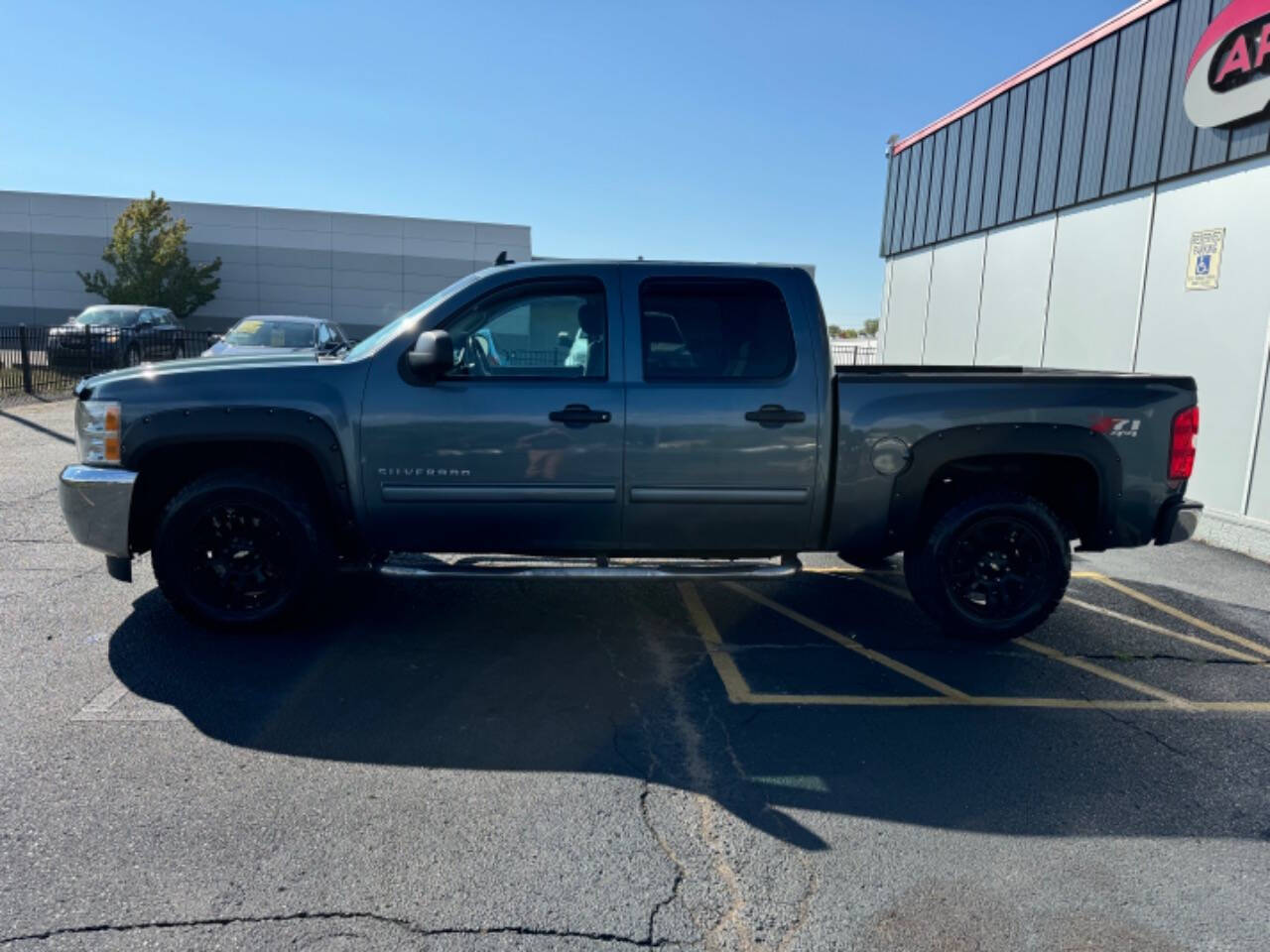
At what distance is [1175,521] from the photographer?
16.8ft

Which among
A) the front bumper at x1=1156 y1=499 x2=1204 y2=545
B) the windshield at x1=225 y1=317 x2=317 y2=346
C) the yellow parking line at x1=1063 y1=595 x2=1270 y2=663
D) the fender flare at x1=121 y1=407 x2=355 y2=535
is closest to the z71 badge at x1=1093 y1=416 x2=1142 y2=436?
the front bumper at x1=1156 y1=499 x2=1204 y2=545

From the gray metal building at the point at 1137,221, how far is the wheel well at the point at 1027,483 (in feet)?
14.3

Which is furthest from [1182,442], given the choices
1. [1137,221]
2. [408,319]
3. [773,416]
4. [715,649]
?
[1137,221]

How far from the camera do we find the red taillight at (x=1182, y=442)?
5043 millimetres

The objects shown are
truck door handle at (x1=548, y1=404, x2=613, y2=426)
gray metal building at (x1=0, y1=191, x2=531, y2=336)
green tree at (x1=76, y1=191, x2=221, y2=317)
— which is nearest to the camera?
truck door handle at (x1=548, y1=404, x2=613, y2=426)

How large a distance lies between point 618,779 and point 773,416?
218 centimetres

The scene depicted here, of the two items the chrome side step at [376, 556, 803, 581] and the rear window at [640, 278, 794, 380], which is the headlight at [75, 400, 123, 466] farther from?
the rear window at [640, 278, 794, 380]

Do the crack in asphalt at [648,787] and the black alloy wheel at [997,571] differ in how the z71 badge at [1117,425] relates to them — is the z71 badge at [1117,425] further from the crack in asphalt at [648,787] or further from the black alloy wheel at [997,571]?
the crack in asphalt at [648,787]

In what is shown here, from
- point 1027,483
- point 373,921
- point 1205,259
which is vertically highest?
point 1205,259

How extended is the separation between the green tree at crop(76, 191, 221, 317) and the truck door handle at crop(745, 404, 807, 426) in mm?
33210

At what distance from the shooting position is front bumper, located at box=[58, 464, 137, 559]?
4684 mm

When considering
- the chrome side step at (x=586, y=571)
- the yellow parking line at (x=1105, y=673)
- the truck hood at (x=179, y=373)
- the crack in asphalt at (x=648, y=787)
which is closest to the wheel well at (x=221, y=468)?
the truck hood at (x=179, y=373)

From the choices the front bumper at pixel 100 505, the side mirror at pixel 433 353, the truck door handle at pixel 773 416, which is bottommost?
the front bumper at pixel 100 505

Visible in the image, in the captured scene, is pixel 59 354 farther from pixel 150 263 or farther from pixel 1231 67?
pixel 1231 67
